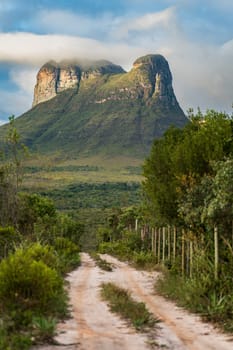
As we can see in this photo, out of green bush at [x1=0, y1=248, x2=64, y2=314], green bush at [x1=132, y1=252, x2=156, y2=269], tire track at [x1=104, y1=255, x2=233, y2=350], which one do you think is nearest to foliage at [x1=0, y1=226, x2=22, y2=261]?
tire track at [x1=104, y1=255, x2=233, y2=350]

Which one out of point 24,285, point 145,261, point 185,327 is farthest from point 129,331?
point 145,261

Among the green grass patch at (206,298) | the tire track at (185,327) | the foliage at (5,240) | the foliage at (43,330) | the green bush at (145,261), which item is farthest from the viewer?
the green bush at (145,261)

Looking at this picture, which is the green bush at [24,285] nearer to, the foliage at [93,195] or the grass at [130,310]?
the grass at [130,310]

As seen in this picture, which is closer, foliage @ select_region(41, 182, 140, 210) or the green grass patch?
the green grass patch

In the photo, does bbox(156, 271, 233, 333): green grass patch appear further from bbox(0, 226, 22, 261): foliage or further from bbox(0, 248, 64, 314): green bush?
bbox(0, 226, 22, 261): foliage

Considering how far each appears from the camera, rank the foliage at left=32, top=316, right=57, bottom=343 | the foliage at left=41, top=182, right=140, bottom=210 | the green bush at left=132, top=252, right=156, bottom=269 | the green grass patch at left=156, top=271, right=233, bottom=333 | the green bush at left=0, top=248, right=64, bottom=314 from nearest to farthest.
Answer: the foliage at left=32, top=316, right=57, bottom=343, the green bush at left=0, top=248, right=64, bottom=314, the green grass patch at left=156, top=271, right=233, bottom=333, the green bush at left=132, top=252, right=156, bottom=269, the foliage at left=41, top=182, right=140, bottom=210

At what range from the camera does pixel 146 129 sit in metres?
182

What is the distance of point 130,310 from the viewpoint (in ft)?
43.2

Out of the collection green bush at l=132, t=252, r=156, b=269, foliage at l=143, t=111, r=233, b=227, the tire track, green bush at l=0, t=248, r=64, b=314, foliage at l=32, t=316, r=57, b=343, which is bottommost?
green bush at l=132, t=252, r=156, b=269

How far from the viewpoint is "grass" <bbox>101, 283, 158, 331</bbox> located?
1177cm

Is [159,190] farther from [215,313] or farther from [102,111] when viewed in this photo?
[102,111]

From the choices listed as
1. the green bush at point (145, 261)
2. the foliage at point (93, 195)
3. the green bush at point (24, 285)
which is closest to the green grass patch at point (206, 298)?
the green bush at point (24, 285)

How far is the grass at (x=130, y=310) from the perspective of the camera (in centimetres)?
1177

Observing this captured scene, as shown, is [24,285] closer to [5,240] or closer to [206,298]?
[206,298]
